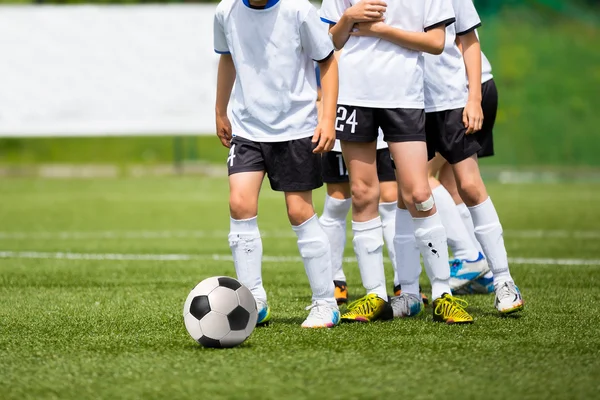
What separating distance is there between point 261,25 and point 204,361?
171 cm

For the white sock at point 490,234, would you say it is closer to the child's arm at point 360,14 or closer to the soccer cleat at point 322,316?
the soccer cleat at point 322,316

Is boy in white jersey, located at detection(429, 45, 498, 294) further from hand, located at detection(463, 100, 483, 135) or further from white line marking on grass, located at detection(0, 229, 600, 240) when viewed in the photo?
white line marking on grass, located at detection(0, 229, 600, 240)

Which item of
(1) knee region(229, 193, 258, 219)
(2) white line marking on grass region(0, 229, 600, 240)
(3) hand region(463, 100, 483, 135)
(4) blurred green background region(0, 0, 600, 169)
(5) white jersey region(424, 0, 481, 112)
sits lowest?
(4) blurred green background region(0, 0, 600, 169)

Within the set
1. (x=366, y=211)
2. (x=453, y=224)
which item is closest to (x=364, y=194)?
(x=366, y=211)

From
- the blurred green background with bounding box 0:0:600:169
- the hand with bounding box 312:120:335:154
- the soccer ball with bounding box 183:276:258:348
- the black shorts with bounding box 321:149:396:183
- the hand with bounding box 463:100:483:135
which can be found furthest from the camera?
the blurred green background with bounding box 0:0:600:169

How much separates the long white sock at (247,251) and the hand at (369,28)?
1.08 meters

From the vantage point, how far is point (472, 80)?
524 cm

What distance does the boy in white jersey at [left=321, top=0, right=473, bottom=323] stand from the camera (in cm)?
495

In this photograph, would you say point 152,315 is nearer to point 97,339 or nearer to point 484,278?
point 97,339

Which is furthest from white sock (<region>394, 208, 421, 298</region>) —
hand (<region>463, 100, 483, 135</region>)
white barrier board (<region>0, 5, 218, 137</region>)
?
white barrier board (<region>0, 5, 218, 137</region>)

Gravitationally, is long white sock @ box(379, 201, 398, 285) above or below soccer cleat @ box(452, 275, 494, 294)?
above

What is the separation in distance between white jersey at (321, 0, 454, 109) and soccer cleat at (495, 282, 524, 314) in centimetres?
106

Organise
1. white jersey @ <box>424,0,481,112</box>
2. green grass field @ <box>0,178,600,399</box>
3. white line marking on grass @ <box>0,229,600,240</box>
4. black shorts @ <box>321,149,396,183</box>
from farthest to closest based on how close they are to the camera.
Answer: white line marking on grass @ <box>0,229,600,240</box> < black shorts @ <box>321,149,396,183</box> < white jersey @ <box>424,0,481,112</box> < green grass field @ <box>0,178,600,399</box>

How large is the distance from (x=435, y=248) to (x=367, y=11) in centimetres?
125
